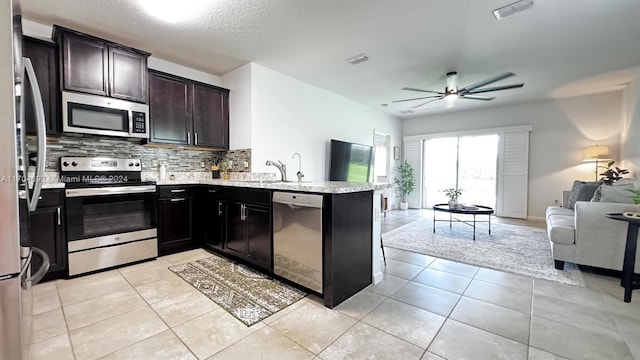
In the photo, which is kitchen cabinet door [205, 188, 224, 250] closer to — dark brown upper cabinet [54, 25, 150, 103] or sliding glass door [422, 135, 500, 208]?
dark brown upper cabinet [54, 25, 150, 103]

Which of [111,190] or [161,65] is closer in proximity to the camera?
[111,190]

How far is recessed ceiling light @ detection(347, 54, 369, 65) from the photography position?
3637 mm

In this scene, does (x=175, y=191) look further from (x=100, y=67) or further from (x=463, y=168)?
(x=463, y=168)

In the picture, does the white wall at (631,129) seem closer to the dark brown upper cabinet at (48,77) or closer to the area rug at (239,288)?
the area rug at (239,288)

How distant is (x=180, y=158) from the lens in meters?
3.96

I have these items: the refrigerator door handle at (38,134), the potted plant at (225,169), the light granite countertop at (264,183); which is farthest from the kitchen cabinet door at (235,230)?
the refrigerator door handle at (38,134)

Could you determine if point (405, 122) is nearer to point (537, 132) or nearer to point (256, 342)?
point (537, 132)

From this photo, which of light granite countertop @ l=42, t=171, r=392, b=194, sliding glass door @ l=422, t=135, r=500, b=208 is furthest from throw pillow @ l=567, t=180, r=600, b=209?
light granite countertop @ l=42, t=171, r=392, b=194

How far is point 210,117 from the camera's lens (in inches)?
154

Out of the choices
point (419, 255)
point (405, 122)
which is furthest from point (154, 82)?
point (405, 122)

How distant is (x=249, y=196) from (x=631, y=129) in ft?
21.1

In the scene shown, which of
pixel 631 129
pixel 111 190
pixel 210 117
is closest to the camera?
pixel 111 190

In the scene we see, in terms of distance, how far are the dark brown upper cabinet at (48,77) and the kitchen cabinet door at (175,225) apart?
128 centimetres

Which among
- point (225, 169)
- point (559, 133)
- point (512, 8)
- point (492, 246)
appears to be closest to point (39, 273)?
point (225, 169)
